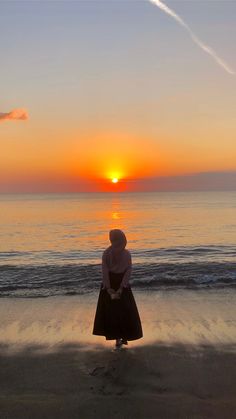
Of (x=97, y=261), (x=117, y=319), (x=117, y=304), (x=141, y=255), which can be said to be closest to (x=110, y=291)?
(x=117, y=304)

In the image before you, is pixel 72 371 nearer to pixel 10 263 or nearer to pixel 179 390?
pixel 179 390

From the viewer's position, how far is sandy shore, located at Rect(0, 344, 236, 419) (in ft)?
14.8

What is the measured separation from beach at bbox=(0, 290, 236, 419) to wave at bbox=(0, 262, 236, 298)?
247 cm

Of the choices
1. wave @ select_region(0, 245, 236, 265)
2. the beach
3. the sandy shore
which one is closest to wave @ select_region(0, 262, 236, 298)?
wave @ select_region(0, 245, 236, 265)

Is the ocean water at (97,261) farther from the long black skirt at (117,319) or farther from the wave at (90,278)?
the long black skirt at (117,319)

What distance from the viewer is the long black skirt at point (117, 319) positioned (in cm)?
645

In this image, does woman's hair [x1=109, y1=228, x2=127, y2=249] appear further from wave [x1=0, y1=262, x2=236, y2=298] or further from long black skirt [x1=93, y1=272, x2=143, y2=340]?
wave [x1=0, y1=262, x2=236, y2=298]

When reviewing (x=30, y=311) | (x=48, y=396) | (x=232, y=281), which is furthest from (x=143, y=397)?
(x=232, y=281)

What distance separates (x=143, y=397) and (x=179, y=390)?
20.0 inches

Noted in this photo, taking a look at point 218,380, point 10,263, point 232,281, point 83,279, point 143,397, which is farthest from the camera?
point 10,263

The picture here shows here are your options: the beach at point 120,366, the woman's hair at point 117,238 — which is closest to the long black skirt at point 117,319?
the beach at point 120,366

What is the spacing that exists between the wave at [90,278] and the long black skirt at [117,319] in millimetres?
4698

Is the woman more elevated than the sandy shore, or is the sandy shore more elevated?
the woman

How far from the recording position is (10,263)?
59.6ft
